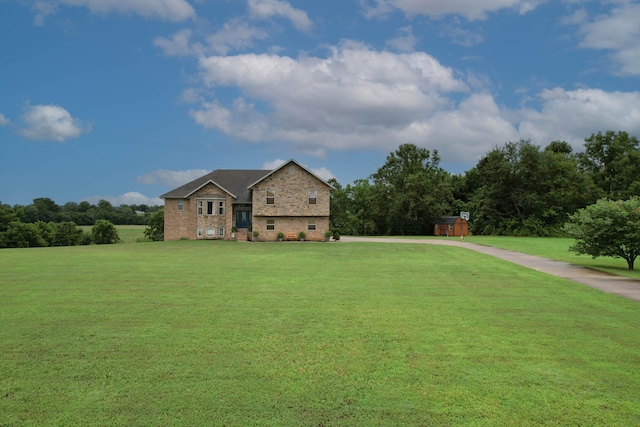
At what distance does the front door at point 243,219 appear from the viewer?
4281 cm

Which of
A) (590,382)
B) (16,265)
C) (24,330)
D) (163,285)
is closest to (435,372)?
(590,382)

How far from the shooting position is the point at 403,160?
66438mm

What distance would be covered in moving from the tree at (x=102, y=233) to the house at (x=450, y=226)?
42.3 meters

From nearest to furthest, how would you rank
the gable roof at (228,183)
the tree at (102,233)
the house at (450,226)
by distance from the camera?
1. the gable roof at (228,183)
2. the tree at (102,233)
3. the house at (450,226)

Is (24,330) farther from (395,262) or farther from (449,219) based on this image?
(449,219)

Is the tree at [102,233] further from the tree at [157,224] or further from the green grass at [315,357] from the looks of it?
the green grass at [315,357]

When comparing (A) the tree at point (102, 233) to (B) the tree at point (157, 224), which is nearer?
(A) the tree at point (102, 233)

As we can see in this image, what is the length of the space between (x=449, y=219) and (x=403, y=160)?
1186 centimetres

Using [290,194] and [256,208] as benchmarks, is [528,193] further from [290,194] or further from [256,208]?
[256,208]

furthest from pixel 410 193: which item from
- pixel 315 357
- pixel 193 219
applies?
pixel 315 357

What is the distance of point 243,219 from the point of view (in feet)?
141

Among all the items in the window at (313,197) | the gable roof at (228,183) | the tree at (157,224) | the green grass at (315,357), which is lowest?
the green grass at (315,357)

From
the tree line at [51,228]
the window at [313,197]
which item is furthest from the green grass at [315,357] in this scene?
the tree line at [51,228]

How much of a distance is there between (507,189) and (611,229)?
45.3 m
